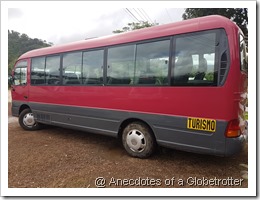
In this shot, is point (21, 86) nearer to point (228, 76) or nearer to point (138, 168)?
point (138, 168)

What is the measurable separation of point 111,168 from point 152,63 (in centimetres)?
216

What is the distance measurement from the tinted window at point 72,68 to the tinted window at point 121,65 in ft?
3.43

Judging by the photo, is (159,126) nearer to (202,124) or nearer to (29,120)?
(202,124)

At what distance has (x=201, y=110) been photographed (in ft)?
11.8

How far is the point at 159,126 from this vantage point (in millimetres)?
4129

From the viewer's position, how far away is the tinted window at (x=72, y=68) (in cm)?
554

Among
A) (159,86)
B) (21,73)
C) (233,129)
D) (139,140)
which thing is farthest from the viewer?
(21,73)

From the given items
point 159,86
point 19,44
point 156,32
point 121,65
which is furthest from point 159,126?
point 19,44

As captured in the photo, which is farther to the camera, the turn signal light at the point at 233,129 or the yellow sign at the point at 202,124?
the yellow sign at the point at 202,124

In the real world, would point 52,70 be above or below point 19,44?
below

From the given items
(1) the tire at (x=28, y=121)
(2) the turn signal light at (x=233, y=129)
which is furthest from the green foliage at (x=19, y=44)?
(2) the turn signal light at (x=233, y=129)

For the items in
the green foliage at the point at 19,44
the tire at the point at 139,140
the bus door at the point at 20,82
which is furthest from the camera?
the green foliage at the point at 19,44

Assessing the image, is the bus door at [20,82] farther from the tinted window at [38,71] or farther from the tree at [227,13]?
the tree at [227,13]

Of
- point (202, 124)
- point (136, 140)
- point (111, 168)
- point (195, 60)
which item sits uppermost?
point (195, 60)
